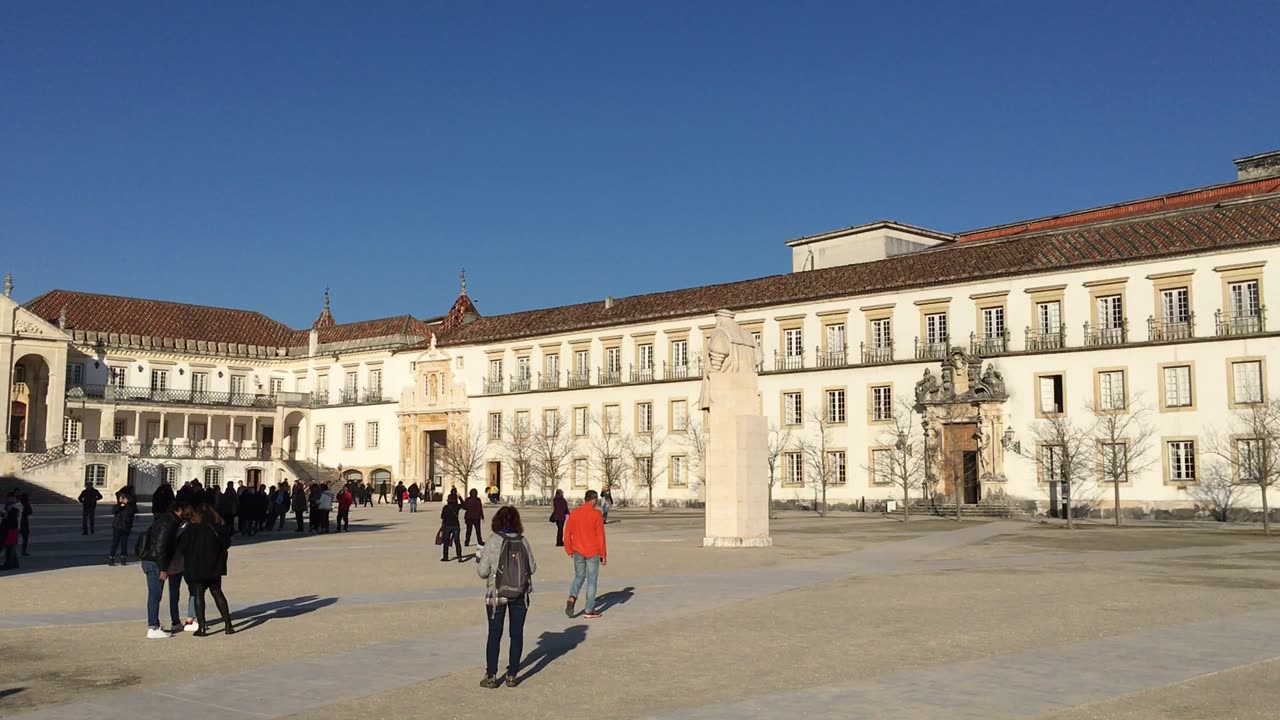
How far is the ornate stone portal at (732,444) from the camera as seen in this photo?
2631cm

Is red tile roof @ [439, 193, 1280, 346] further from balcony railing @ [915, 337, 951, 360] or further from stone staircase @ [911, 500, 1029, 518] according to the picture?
stone staircase @ [911, 500, 1029, 518]

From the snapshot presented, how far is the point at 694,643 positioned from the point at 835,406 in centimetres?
4325

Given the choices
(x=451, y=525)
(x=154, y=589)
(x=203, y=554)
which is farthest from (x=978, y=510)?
(x=154, y=589)

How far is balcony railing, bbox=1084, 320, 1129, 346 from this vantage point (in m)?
45.7

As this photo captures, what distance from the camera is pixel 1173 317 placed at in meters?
44.6

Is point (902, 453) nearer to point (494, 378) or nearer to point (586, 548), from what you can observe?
point (494, 378)

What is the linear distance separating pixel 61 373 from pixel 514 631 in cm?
6409

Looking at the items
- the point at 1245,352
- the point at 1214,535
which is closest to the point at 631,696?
the point at 1214,535

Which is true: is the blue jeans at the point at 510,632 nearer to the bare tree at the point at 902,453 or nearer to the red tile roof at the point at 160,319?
the bare tree at the point at 902,453

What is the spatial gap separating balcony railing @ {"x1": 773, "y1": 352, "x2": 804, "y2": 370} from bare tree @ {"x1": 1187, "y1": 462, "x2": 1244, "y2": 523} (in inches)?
719

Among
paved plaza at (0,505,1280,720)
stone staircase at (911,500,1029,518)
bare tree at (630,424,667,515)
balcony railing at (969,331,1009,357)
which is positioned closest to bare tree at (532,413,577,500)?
bare tree at (630,424,667,515)

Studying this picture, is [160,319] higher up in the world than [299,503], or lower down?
higher up

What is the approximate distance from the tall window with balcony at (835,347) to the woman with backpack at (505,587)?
149 feet

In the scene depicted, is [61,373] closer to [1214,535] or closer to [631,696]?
[1214,535]
